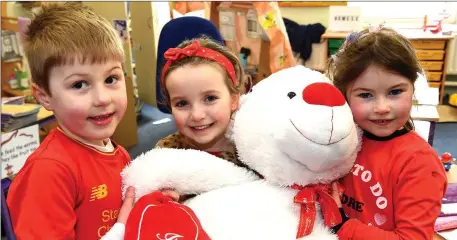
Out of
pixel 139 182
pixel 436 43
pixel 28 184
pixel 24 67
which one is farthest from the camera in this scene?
pixel 436 43

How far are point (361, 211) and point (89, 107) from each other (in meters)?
0.65

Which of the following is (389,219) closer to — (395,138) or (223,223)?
(395,138)

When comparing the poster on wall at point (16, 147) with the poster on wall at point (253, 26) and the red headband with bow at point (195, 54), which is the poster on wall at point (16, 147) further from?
the red headband with bow at point (195, 54)

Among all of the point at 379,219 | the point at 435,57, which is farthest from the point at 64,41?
the point at 435,57

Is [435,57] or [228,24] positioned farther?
[435,57]

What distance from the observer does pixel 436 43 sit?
4.18m

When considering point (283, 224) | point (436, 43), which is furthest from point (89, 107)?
point (436, 43)

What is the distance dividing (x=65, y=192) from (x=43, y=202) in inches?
1.7

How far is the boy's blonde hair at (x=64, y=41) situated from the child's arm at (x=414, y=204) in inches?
25.4

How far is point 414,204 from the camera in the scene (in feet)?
2.87

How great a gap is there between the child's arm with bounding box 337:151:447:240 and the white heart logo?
0.12 ft

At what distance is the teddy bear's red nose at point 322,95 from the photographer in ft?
2.67

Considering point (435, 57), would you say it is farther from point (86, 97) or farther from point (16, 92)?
point (86, 97)

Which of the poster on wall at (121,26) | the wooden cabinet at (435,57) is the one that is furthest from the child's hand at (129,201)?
the wooden cabinet at (435,57)
